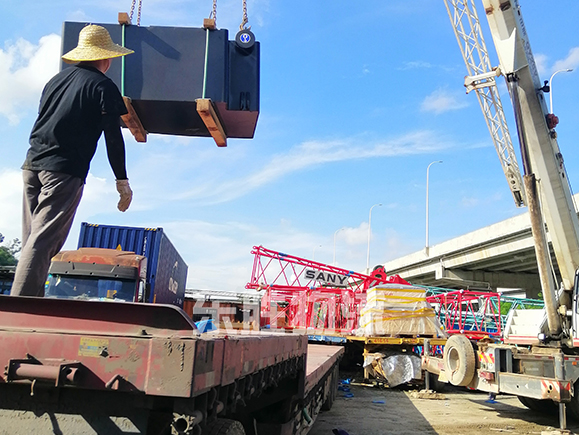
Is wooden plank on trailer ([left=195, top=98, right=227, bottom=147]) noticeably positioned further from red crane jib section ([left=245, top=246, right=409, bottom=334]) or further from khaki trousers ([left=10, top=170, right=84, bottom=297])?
red crane jib section ([left=245, top=246, right=409, bottom=334])

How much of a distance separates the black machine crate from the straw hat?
82 cm

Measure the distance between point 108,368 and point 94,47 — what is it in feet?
6.49

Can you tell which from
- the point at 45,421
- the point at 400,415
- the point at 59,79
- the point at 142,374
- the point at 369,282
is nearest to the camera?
the point at 142,374

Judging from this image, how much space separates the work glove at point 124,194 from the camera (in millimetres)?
2871

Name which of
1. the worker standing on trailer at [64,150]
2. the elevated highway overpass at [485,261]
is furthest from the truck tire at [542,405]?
the elevated highway overpass at [485,261]

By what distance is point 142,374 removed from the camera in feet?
5.31

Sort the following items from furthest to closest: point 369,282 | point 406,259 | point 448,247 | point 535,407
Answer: point 406,259 → point 448,247 → point 369,282 → point 535,407

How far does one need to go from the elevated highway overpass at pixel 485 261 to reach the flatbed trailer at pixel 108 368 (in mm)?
26282

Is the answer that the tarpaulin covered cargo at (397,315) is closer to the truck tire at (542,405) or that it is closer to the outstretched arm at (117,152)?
the truck tire at (542,405)

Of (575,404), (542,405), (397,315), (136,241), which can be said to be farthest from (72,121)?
(136,241)

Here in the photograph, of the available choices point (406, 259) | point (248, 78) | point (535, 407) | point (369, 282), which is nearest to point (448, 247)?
point (406, 259)

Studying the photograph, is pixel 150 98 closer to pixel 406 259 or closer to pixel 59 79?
pixel 59 79

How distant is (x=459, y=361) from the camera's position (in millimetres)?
8445

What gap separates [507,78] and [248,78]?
278 inches
